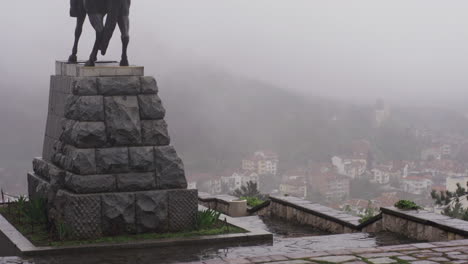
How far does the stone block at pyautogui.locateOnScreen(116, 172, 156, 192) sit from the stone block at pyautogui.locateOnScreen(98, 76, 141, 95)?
3.58ft

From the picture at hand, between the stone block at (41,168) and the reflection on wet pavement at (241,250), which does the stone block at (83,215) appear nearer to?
the reflection on wet pavement at (241,250)

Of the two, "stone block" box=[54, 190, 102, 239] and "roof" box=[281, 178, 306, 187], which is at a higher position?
"stone block" box=[54, 190, 102, 239]

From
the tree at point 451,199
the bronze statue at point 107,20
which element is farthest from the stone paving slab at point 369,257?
the tree at point 451,199

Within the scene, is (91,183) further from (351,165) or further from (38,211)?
(351,165)

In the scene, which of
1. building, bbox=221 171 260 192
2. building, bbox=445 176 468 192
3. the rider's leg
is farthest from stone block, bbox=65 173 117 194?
building, bbox=221 171 260 192

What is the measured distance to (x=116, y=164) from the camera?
404 inches

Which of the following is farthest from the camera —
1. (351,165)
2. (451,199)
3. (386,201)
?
(351,165)

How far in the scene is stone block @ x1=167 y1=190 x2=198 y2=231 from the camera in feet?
34.3

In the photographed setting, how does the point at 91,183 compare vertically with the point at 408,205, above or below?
above

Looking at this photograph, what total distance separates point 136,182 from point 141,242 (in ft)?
2.71

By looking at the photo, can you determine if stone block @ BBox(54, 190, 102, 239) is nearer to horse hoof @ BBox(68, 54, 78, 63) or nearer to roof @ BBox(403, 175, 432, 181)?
horse hoof @ BBox(68, 54, 78, 63)

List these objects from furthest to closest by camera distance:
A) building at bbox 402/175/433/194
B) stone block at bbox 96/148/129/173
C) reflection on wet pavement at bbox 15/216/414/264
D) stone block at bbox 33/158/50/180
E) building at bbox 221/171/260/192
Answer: building at bbox 402/175/433/194, building at bbox 221/171/260/192, stone block at bbox 33/158/50/180, stone block at bbox 96/148/129/173, reflection on wet pavement at bbox 15/216/414/264

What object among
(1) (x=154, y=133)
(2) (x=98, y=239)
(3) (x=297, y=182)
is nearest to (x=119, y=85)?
(1) (x=154, y=133)

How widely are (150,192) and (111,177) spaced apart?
0.52 metres
